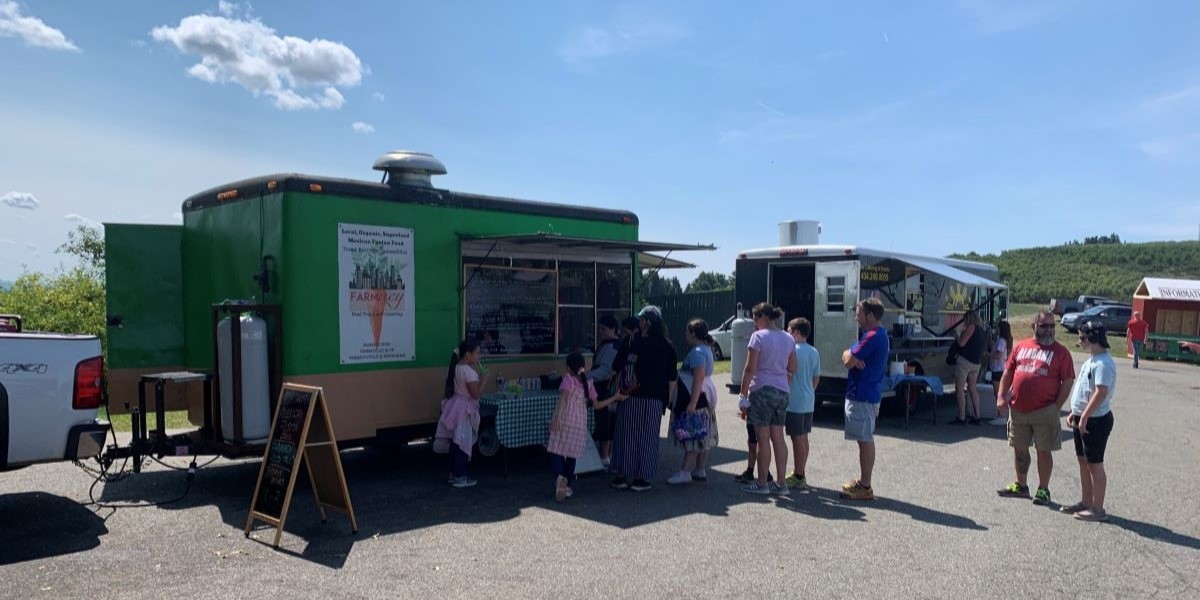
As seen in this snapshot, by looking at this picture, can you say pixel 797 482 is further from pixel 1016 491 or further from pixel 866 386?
pixel 1016 491

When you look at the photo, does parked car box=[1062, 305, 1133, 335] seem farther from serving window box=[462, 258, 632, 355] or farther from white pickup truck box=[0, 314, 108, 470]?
white pickup truck box=[0, 314, 108, 470]

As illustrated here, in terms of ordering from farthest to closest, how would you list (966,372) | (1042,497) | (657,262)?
(966,372) → (657,262) → (1042,497)

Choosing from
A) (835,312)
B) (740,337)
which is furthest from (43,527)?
(835,312)

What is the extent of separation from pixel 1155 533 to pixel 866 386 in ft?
7.79

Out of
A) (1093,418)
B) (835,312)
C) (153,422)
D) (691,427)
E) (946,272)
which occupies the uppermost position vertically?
A: (946,272)

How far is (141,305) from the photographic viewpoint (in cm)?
807

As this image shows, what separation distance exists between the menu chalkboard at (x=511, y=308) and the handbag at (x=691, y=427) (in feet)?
6.42

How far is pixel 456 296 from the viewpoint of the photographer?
823cm

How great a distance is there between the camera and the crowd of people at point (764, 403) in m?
7.07

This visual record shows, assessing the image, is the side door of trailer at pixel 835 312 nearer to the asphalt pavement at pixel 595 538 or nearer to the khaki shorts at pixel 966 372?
the khaki shorts at pixel 966 372

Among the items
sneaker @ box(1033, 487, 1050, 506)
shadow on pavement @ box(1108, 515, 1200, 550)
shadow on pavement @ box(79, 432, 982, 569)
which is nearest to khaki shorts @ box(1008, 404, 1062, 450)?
sneaker @ box(1033, 487, 1050, 506)

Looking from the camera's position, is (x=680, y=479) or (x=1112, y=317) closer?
(x=680, y=479)

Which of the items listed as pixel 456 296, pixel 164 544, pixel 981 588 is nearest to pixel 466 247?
pixel 456 296

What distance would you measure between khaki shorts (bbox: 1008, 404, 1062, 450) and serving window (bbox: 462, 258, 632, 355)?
4.32 m
